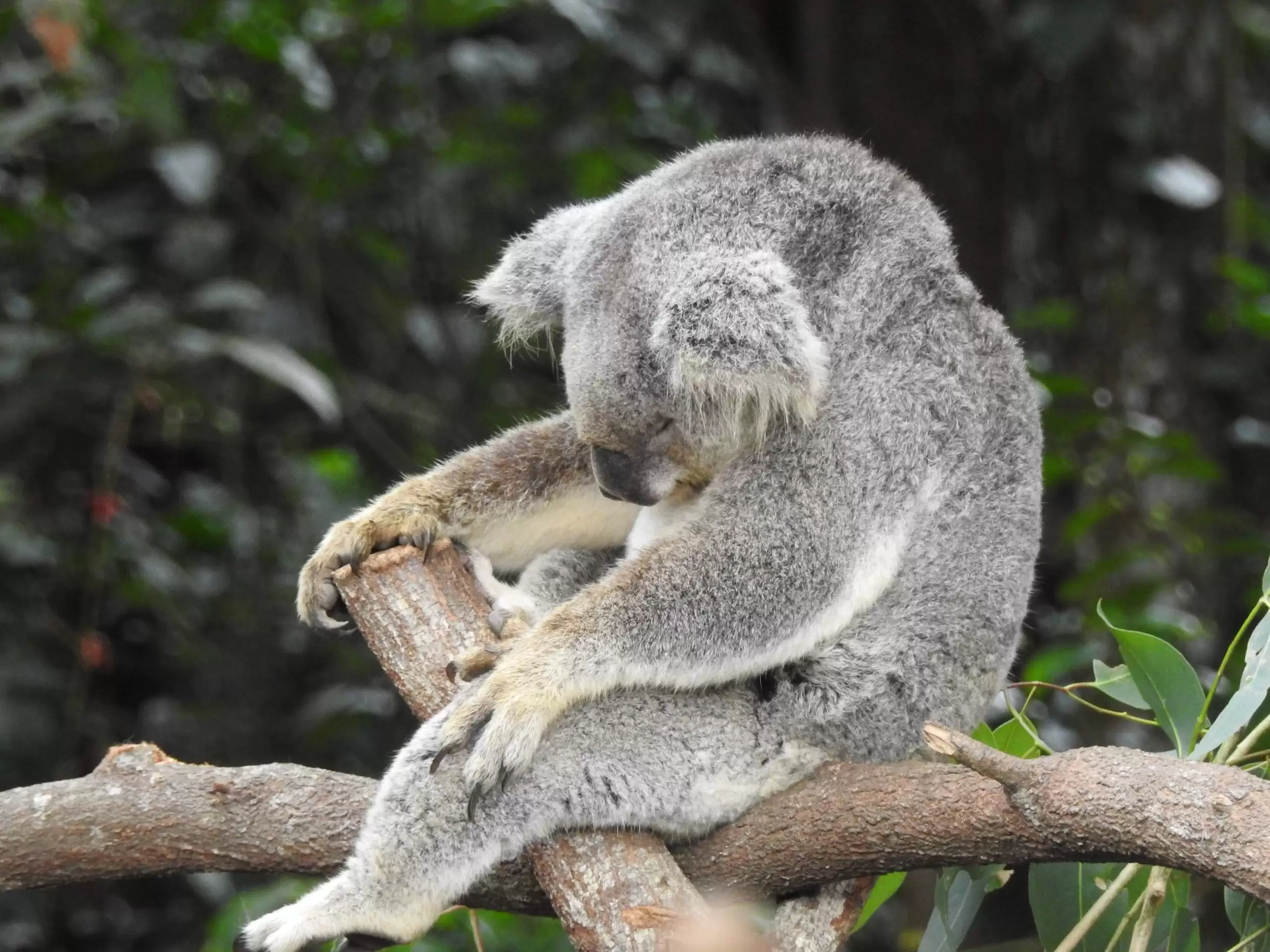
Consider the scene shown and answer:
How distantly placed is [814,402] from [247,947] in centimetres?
137

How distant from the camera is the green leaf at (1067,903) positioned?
246 cm

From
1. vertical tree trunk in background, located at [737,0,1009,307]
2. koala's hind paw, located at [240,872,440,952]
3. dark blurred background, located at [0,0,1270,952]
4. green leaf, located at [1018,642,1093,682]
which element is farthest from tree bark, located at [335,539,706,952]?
vertical tree trunk in background, located at [737,0,1009,307]

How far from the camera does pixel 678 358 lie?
2.39 meters

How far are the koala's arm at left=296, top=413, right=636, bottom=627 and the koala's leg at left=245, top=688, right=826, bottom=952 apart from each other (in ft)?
1.84

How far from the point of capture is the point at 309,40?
4.91 m

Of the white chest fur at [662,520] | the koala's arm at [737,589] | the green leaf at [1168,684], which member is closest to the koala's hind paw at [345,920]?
the koala's arm at [737,589]

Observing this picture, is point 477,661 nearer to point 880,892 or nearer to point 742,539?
point 742,539

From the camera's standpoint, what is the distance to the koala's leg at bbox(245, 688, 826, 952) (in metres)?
2.30

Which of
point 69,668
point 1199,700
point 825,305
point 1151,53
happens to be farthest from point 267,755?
point 1151,53

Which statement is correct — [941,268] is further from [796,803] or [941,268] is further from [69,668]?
[69,668]

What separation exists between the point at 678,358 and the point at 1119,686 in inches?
40.5

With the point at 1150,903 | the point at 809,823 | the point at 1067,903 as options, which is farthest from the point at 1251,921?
the point at 809,823

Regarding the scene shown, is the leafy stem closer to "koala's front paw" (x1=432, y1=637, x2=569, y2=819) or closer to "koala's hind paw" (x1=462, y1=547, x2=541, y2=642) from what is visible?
"koala's front paw" (x1=432, y1=637, x2=569, y2=819)

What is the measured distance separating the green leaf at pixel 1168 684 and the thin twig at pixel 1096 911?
23cm
